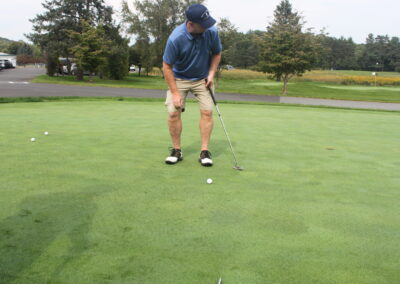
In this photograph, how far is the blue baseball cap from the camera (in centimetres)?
402

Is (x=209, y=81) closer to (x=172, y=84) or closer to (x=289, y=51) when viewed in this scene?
(x=172, y=84)

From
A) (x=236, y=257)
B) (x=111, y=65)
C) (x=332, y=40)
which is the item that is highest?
(x=332, y=40)

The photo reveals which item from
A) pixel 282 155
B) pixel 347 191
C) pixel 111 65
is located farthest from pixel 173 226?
pixel 111 65

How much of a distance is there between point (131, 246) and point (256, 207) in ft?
3.48

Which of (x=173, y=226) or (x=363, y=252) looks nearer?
(x=363, y=252)

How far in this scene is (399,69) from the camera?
87250mm

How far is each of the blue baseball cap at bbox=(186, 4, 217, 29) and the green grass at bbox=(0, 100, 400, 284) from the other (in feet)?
4.96

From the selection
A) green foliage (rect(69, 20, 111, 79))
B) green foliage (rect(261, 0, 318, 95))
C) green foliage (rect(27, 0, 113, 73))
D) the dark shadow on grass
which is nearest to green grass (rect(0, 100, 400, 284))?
the dark shadow on grass

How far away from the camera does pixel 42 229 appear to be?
2393mm

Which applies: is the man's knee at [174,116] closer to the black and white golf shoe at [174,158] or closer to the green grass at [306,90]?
the black and white golf shoe at [174,158]

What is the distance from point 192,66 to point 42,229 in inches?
106

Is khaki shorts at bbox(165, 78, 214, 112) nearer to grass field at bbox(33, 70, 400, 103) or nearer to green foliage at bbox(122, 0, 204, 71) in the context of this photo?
grass field at bbox(33, 70, 400, 103)

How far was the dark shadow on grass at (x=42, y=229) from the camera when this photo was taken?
78.6 inches

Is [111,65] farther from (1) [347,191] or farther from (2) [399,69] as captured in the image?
(2) [399,69]
